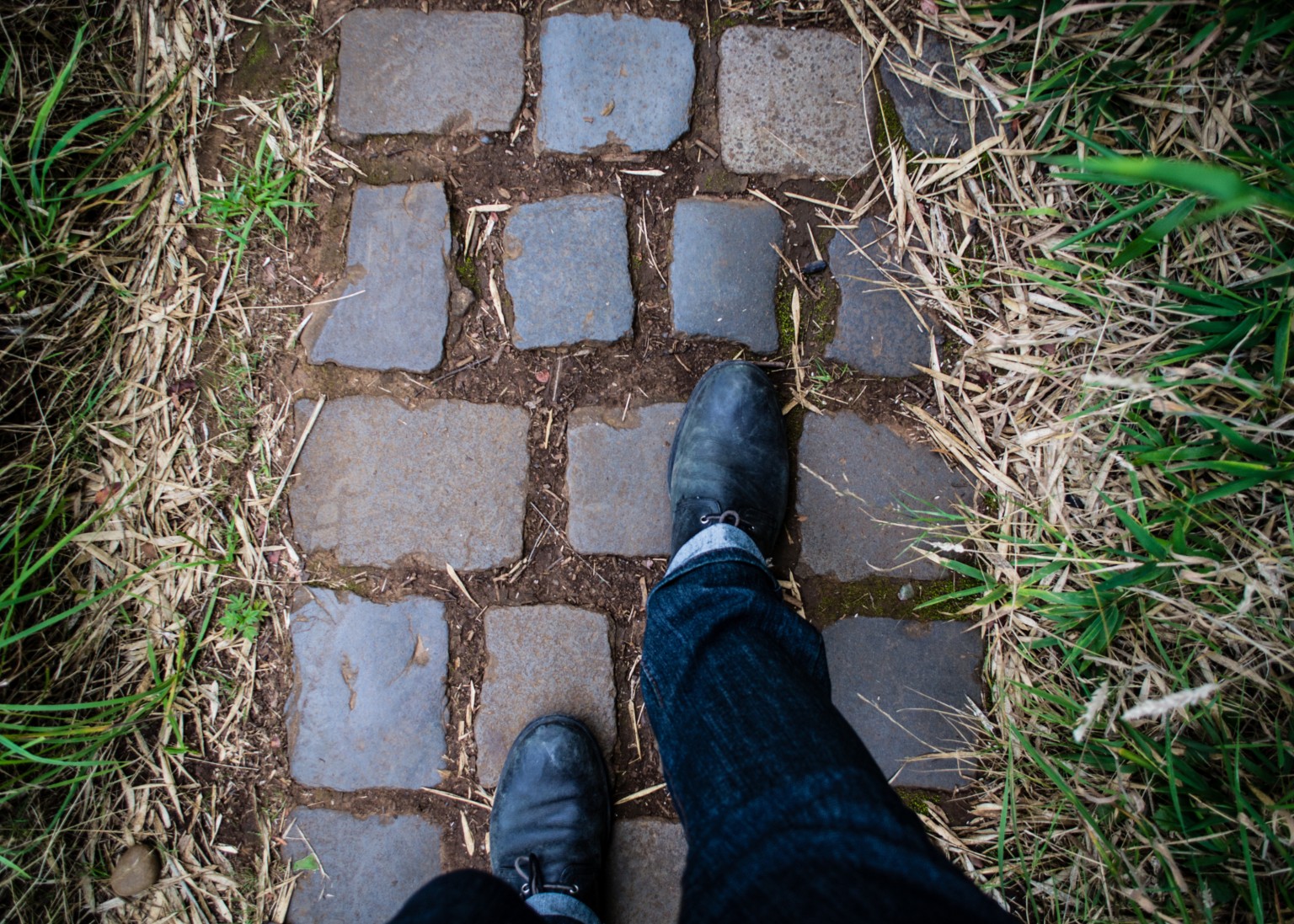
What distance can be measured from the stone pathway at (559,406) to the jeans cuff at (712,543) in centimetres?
13

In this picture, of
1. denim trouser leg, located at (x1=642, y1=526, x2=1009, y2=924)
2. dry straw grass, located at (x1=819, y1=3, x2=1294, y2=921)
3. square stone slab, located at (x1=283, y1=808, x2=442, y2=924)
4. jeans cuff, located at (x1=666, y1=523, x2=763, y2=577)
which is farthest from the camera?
square stone slab, located at (x1=283, y1=808, x2=442, y2=924)

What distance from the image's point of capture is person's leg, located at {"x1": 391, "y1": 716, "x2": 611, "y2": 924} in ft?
5.76

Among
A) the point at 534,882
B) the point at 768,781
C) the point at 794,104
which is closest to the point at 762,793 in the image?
the point at 768,781

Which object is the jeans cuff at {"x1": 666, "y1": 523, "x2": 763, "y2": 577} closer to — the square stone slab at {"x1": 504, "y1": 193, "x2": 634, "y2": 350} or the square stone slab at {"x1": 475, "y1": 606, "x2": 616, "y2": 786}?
the square stone slab at {"x1": 475, "y1": 606, "x2": 616, "y2": 786}

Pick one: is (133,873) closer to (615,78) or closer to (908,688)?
(908,688)

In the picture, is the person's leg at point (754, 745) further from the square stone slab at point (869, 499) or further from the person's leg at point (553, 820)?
the person's leg at point (553, 820)

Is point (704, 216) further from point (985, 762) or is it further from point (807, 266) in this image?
point (985, 762)

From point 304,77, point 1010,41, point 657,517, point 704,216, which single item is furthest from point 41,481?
point 1010,41

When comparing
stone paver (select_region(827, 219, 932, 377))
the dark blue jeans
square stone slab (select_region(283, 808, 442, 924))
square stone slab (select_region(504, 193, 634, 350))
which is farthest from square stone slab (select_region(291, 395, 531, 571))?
stone paver (select_region(827, 219, 932, 377))

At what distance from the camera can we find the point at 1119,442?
1705 millimetres

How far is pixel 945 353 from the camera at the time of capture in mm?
1868

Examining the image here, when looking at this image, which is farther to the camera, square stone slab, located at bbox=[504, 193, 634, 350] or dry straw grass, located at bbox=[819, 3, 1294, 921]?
square stone slab, located at bbox=[504, 193, 634, 350]

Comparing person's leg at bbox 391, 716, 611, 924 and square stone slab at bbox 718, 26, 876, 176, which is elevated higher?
square stone slab at bbox 718, 26, 876, 176

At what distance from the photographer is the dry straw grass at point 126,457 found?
176 cm
